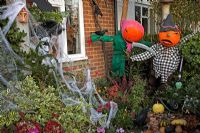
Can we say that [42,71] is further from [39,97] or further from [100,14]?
[100,14]

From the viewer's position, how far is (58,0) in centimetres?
646

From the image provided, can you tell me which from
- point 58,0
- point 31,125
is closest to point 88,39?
point 58,0

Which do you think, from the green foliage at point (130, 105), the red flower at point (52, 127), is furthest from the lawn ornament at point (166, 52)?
the red flower at point (52, 127)

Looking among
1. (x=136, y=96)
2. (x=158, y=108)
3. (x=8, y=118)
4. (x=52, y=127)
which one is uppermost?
(x=8, y=118)

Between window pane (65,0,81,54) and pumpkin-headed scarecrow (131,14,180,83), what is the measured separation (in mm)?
1220

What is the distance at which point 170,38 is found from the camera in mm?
6785

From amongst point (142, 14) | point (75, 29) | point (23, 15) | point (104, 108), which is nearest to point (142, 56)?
point (75, 29)

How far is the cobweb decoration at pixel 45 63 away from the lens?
4430 millimetres

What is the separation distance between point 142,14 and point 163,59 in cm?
379

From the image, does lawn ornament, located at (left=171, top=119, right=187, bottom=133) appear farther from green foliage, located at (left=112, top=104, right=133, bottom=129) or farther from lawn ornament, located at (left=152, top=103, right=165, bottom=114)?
green foliage, located at (left=112, top=104, right=133, bottom=129)

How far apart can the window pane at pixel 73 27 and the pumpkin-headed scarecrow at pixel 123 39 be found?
35cm

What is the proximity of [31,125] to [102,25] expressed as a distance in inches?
175

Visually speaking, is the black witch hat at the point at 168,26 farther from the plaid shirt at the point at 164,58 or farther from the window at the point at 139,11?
the window at the point at 139,11

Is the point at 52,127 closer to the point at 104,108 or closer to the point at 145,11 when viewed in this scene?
the point at 104,108
